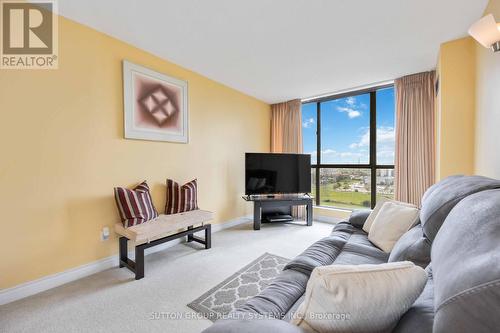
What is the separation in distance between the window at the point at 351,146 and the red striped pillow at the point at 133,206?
324 centimetres

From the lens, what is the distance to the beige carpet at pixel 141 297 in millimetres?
1572

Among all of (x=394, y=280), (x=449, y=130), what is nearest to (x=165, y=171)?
(x=394, y=280)

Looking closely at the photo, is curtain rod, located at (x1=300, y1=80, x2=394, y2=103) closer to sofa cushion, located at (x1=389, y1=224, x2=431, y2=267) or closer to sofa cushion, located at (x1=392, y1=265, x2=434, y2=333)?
sofa cushion, located at (x1=389, y1=224, x2=431, y2=267)

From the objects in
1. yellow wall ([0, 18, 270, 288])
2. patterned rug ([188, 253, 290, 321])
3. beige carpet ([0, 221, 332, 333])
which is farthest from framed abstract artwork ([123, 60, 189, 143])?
patterned rug ([188, 253, 290, 321])

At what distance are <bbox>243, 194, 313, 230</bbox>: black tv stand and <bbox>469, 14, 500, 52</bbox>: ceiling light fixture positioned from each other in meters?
2.97

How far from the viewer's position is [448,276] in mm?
585

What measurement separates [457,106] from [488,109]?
0.55 meters

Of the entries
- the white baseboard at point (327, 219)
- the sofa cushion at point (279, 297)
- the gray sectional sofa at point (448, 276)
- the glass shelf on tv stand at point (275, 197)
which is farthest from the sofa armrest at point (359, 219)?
the white baseboard at point (327, 219)

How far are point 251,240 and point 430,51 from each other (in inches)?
130

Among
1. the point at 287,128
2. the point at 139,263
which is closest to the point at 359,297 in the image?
the point at 139,263

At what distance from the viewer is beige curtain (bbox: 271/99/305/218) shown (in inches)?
177

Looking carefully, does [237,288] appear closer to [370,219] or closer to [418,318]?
[370,219]

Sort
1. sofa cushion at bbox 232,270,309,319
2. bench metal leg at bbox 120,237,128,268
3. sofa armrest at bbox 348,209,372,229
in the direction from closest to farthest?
sofa cushion at bbox 232,270,309,319
sofa armrest at bbox 348,209,372,229
bench metal leg at bbox 120,237,128,268

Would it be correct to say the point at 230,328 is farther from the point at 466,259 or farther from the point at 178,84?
the point at 178,84
